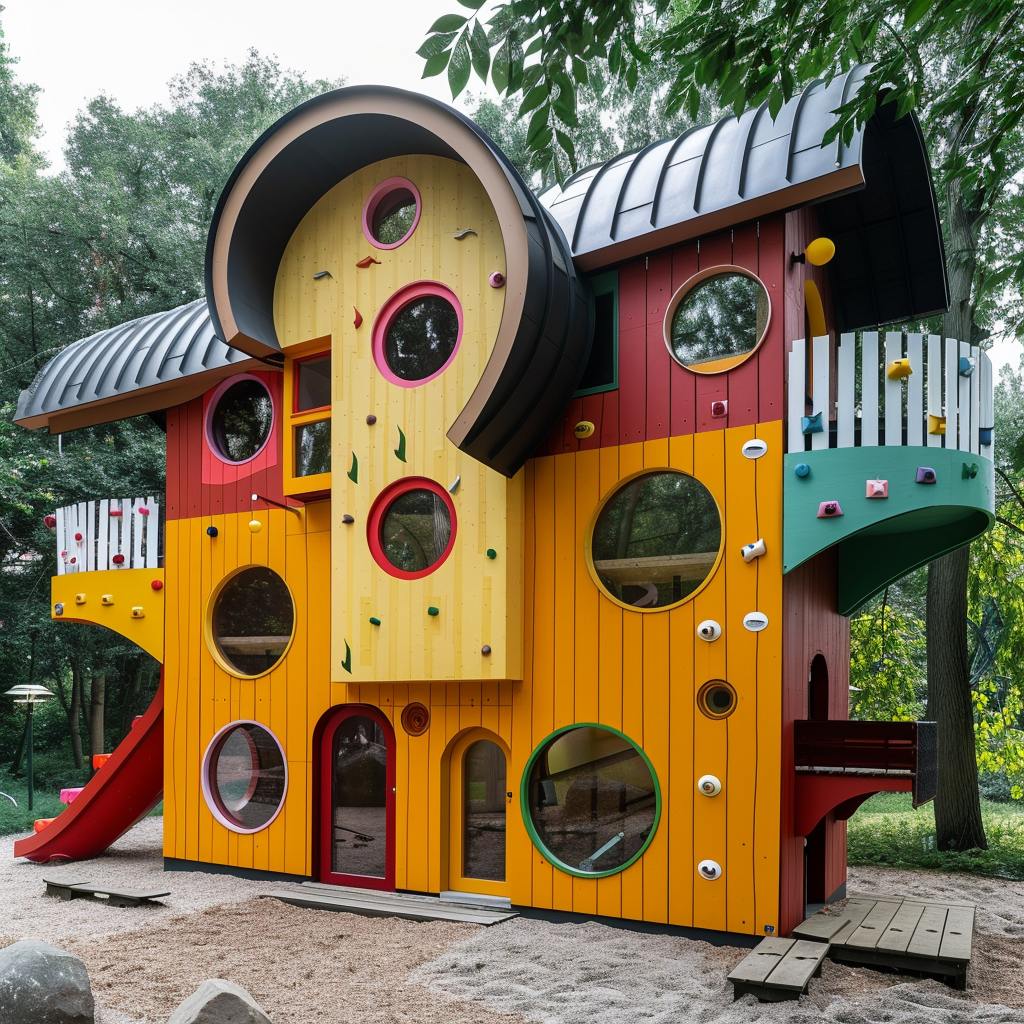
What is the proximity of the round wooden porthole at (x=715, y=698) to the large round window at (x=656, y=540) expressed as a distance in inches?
28.7

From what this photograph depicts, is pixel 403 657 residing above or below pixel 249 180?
below

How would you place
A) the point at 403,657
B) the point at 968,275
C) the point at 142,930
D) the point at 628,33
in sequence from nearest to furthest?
the point at 628,33
the point at 142,930
the point at 403,657
the point at 968,275

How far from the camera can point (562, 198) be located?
9000mm

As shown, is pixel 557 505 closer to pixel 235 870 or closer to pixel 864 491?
pixel 864 491

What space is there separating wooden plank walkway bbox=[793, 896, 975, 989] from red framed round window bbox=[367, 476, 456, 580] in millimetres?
4244

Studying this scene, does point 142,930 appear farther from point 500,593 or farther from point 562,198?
point 562,198

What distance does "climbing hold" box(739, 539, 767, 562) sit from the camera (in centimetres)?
738

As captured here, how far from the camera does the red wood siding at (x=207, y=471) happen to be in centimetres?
1046

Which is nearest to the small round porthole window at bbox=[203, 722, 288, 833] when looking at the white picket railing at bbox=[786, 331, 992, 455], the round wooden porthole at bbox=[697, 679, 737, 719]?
the round wooden porthole at bbox=[697, 679, 737, 719]

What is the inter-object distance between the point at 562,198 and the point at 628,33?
4.89 metres

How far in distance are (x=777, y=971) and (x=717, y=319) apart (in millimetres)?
4863

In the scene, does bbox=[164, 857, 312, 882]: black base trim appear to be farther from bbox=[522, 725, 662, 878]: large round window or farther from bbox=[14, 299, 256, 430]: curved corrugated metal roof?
bbox=[14, 299, 256, 430]: curved corrugated metal roof

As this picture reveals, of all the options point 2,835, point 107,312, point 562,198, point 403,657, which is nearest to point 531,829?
point 403,657

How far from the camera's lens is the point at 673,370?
8.07 meters
